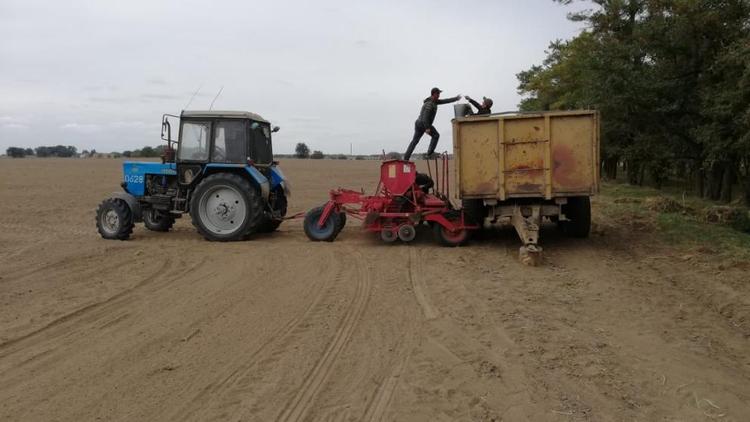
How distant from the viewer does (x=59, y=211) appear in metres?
16.4

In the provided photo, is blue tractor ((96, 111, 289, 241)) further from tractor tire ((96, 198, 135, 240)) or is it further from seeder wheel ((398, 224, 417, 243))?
seeder wheel ((398, 224, 417, 243))

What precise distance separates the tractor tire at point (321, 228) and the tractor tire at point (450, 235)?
1825mm

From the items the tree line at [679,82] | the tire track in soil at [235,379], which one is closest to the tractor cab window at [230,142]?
the tire track in soil at [235,379]

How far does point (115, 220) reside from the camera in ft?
36.5

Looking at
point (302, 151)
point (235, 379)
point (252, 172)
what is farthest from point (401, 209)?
point (302, 151)

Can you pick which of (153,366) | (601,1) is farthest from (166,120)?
(601,1)

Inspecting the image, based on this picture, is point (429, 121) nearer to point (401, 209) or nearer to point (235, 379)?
point (401, 209)

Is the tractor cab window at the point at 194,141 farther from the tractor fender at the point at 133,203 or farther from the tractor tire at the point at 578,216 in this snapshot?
the tractor tire at the point at 578,216

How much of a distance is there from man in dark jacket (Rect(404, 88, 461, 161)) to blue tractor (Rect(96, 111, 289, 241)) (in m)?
2.83

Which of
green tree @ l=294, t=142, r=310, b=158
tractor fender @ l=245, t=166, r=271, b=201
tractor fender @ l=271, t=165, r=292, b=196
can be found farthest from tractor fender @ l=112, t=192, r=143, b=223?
green tree @ l=294, t=142, r=310, b=158

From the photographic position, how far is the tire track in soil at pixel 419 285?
6.26 m

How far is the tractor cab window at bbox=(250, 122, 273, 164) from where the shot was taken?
36.7 ft

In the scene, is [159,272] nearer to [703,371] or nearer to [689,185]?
[703,371]

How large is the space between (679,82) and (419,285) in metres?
12.1
